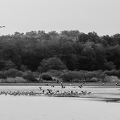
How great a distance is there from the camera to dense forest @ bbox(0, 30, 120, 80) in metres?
136

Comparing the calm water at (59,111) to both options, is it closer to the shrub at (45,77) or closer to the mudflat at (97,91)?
the mudflat at (97,91)

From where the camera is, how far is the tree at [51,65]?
136 m

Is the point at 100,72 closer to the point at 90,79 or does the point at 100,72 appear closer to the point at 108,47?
the point at 90,79

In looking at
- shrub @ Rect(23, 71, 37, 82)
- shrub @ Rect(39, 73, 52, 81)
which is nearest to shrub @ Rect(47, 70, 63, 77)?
shrub @ Rect(39, 73, 52, 81)

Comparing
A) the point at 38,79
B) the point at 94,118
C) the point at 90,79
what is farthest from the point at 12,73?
the point at 94,118

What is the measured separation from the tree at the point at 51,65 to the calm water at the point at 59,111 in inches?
3051

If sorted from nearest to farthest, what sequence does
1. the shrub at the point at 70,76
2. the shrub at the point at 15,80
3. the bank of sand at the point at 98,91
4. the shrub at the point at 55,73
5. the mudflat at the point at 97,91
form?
the mudflat at the point at 97,91
the bank of sand at the point at 98,91
the shrub at the point at 15,80
the shrub at the point at 70,76
the shrub at the point at 55,73

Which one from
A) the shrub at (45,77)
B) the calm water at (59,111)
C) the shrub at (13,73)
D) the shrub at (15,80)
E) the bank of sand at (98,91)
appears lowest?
the calm water at (59,111)

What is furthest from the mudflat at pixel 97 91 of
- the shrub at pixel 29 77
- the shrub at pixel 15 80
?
the shrub at pixel 29 77

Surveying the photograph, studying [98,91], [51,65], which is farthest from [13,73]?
[98,91]

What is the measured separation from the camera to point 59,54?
147125 millimetres

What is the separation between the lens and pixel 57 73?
427ft

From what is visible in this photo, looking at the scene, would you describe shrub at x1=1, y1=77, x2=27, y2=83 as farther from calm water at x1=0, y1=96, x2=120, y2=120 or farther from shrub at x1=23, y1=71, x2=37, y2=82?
calm water at x1=0, y1=96, x2=120, y2=120

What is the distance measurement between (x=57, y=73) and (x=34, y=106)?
76653 millimetres
